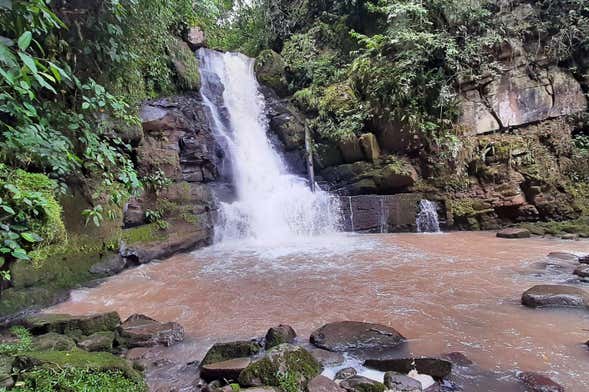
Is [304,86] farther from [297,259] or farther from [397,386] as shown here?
[397,386]

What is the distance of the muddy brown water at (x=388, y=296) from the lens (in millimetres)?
3188

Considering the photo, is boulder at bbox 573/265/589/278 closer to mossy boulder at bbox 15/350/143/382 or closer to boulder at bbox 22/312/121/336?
mossy boulder at bbox 15/350/143/382

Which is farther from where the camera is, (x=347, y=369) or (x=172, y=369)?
(x=172, y=369)

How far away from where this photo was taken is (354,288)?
16.3 feet

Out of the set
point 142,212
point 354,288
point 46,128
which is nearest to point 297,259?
point 354,288

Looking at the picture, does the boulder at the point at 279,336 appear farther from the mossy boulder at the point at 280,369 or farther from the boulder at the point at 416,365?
the boulder at the point at 416,365

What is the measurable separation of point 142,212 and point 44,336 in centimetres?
440

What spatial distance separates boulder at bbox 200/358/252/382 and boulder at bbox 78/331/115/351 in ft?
3.64

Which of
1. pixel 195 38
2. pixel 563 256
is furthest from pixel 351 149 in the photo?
pixel 195 38

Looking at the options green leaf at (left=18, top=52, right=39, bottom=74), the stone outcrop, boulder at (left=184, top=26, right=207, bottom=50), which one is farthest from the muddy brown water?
boulder at (left=184, top=26, right=207, bottom=50)

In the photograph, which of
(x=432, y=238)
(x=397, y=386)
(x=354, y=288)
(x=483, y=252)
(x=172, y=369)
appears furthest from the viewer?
(x=432, y=238)

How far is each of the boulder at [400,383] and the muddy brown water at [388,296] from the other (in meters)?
0.54

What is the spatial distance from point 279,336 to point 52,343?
77.4 inches

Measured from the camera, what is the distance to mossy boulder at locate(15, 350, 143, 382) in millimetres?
2471
